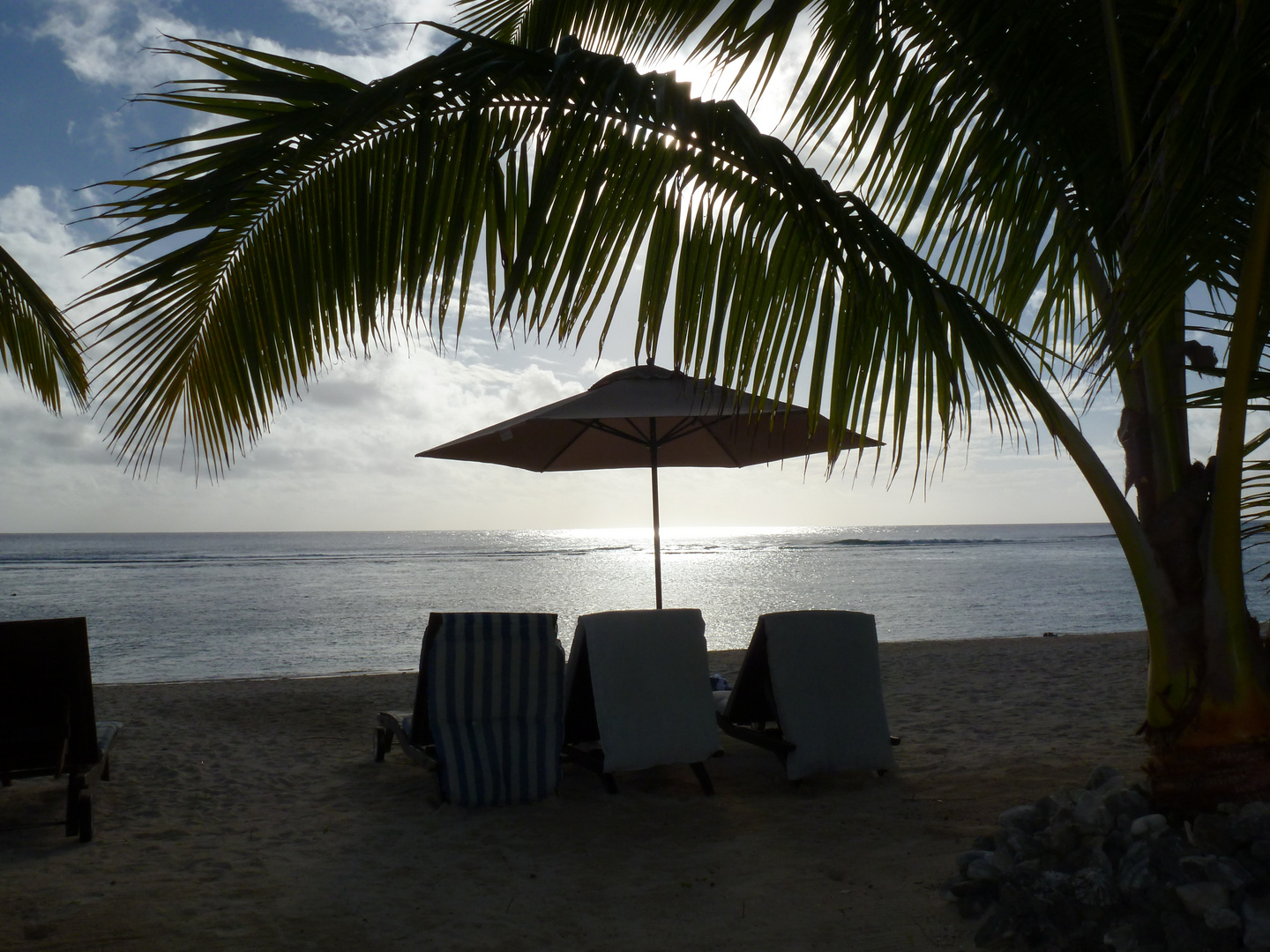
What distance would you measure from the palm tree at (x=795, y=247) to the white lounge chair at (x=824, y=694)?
205 centimetres

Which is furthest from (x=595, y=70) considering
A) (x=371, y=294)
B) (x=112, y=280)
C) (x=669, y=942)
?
(x=669, y=942)

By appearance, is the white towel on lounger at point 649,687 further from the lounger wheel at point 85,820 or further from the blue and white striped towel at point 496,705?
the lounger wheel at point 85,820

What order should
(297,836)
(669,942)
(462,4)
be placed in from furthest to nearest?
(297,836) → (462,4) → (669,942)

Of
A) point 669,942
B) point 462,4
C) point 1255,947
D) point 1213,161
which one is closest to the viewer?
point 1213,161

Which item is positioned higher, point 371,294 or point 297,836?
point 371,294

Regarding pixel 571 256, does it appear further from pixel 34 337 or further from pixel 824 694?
pixel 34 337

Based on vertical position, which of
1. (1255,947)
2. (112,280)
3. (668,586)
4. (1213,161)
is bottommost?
(668,586)

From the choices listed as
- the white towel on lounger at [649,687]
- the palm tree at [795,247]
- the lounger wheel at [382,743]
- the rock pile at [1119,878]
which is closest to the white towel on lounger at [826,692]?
the white towel on lounger at [649,687]

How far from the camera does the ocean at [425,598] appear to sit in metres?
14.8

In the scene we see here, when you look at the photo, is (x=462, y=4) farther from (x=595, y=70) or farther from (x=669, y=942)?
(x=669, y=942)

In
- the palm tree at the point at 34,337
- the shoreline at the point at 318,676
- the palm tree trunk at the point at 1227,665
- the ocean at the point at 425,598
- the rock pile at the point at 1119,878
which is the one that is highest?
the palm tree at the point at 34,337

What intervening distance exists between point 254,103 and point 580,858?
2.86 meters

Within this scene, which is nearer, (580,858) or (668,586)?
(580,858)

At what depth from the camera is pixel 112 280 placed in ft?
6.52
